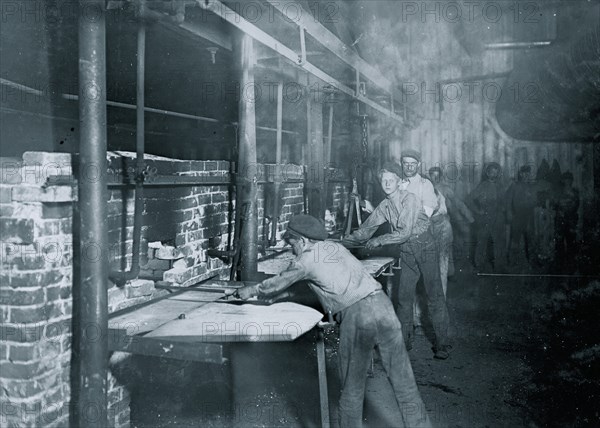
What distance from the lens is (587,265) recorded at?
1077 cm

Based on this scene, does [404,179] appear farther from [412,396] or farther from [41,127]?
[41,127]

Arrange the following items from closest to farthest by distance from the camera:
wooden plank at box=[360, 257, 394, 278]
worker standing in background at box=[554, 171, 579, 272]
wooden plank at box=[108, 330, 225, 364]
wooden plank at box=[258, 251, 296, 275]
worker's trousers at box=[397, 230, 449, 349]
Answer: wooden plank at box=[108, 330, 225, 364], wooden plank at box=[360, 257, 394, 278], wooden plank at box=[258, 251, 296, 275], worker's trousers at box=[397, 230, 449, 349], worker standing in background at box=[554, 171, 579, 272]

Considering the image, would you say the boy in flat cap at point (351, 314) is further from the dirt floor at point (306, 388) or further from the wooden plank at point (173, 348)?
→ the wooden plank at point (173, 348)

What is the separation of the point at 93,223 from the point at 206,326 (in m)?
0.92

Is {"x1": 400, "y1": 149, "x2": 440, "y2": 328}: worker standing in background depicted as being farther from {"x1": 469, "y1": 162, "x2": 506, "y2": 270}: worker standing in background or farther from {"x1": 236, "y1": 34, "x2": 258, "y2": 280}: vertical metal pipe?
{"x1": 469, "y1": 162, "x2": 506, "y2": 270}: worker standing in background

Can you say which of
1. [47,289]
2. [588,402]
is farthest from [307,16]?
[588,402]

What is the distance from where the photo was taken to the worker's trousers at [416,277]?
5.84 metres

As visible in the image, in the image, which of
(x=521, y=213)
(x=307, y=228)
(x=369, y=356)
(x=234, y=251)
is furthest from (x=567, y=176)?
(x=307, y=228)

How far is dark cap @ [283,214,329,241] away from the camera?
11.8 ft

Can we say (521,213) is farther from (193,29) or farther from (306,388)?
(193,29)

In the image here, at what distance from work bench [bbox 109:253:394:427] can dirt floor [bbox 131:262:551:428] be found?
22.7 inches

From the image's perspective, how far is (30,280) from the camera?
9.91ft

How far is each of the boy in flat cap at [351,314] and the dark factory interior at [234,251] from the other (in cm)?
1

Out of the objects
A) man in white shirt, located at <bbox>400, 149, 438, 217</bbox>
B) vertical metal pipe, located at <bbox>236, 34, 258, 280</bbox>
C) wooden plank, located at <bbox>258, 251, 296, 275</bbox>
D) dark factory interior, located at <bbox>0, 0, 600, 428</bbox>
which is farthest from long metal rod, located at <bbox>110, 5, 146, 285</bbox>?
man in white shirt, located at <bbox>400, 149, 438, 217</bbox>
